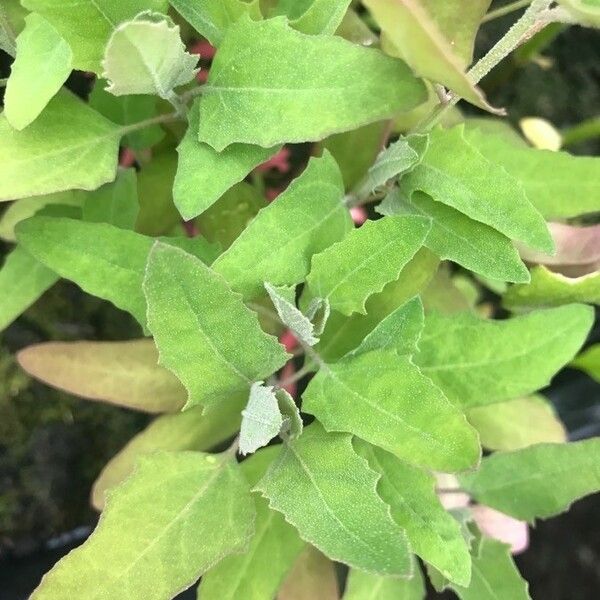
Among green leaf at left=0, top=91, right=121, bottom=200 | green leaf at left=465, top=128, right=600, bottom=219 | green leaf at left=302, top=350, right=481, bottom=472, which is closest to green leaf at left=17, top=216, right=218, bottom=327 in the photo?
green leaf at left=0, top=91, right=121, bottom=200

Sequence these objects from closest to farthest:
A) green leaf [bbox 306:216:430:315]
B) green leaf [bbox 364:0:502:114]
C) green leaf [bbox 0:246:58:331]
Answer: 1. green leaf [bbox 364:0:502:114]
2. green leaf [bbox 306:216:430:315]
3. green leaf [bbox 0:246:58:331]

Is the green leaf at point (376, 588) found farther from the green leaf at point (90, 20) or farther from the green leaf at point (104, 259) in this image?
the green leaf at point (90, 20)

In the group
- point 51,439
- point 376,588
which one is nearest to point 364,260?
point 376,588

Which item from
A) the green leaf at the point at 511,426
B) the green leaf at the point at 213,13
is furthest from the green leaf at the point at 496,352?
the green leaf at the point at 213,13

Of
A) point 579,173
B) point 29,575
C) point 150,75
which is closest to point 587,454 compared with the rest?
point 579,173

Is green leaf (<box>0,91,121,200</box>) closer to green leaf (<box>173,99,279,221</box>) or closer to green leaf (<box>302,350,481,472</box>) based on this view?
green leaf (<box>173,99,279,221</box>)

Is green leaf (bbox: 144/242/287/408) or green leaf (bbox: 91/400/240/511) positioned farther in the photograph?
green leaf (bbox: 91/400/240/511)
